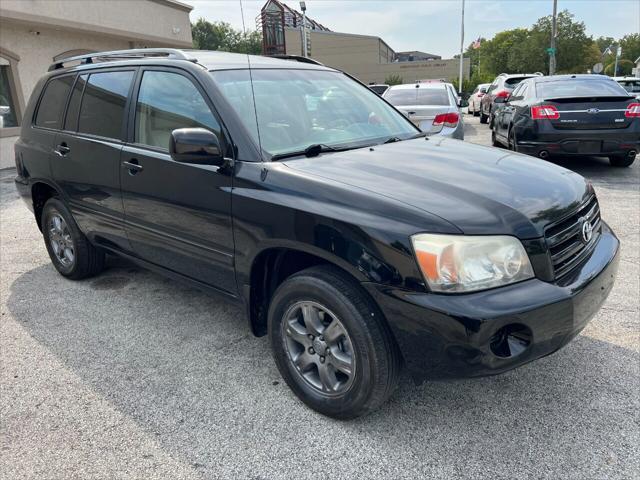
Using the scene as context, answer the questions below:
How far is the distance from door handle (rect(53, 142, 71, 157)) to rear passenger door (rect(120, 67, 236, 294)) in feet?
3.01

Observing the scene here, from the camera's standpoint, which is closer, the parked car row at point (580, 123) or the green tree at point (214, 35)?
the parked car row at point (580, 123)

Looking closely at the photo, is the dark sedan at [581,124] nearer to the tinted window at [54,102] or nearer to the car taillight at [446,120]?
the car taillight at [446,120]

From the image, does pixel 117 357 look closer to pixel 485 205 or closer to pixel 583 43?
pixel 485 205

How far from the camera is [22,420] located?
8.87ft

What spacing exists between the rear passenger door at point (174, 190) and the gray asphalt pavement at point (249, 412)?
1.84 ft

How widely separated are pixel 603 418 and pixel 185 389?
2203 mm

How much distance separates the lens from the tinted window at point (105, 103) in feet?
11.9

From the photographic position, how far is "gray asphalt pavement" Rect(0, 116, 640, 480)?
233 centimetres

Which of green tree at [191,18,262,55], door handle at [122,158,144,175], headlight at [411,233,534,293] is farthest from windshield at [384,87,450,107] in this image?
green tree at [191,18,262,55]

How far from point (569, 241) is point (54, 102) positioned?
4.13 metres

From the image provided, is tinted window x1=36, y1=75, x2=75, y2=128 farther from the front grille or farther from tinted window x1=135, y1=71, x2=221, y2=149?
the front grille

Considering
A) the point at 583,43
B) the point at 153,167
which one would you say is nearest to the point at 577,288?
the point at 153,167

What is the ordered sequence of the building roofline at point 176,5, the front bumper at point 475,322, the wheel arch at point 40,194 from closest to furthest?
1. the front bumper at point 475,322
2. the wheel arch at point 40,194
3. the building roofline at point 176,5

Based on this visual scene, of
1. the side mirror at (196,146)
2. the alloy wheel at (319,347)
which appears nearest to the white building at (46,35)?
the side mirror at (196,146)
